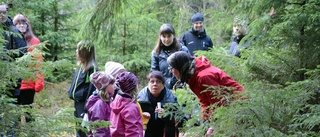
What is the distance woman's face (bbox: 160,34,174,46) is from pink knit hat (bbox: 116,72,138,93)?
1790 millimetres

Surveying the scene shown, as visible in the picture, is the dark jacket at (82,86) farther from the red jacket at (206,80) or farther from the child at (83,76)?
the red jacket at (206,80)

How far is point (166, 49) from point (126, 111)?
2130 millimetres

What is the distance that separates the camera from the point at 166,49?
21.5ft

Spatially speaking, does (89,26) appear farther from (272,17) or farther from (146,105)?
(272,17)

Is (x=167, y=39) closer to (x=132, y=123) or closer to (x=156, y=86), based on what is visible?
(x=156, y=86)

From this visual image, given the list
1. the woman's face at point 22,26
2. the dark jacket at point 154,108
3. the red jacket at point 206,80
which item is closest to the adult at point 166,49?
the dark jacket at point 154,108

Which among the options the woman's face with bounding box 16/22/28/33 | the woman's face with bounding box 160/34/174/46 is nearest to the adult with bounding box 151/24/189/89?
the woman's face with bounding box 160/34/174/46

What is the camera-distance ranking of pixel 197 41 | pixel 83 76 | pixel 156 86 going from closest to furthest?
pixel 156 86 → pixel 83 76 → pixel 197 41

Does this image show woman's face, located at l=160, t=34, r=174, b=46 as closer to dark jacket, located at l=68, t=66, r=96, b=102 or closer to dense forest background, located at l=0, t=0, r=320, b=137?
dense forest background, located at l=0, t=0, r=320, b=137

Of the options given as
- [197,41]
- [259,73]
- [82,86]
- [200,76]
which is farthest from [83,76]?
[197,41]

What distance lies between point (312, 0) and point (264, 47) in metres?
0.69

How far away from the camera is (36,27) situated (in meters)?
10.9

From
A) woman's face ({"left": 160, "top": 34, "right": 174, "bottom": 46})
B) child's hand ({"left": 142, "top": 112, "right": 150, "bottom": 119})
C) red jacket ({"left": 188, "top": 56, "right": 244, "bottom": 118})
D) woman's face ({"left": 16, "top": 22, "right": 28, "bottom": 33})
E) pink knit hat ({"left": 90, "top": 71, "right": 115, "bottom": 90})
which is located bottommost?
child's hand ({"left": 142, "top": 112, "right": 150, "bottom": 119})

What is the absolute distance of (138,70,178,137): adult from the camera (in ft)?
17.1
